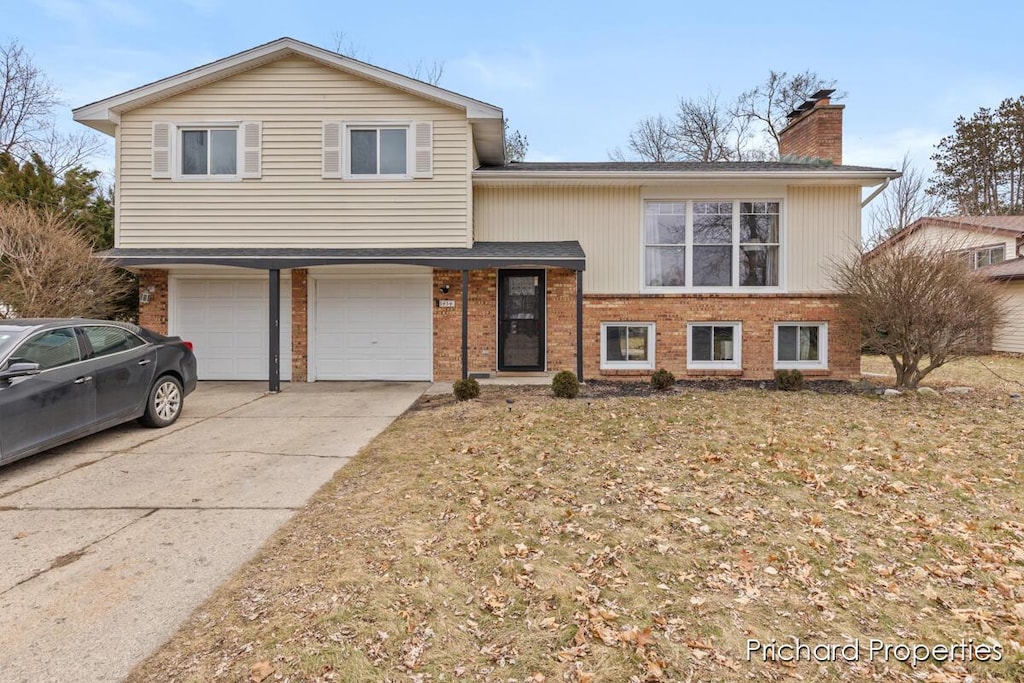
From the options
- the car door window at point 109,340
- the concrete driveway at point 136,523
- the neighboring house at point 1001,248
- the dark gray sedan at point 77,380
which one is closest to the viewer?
the concrete driveway at point 136,523

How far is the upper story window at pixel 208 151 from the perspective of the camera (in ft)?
33.8

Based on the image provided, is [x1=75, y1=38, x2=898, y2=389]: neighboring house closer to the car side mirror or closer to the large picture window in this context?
the large picture window

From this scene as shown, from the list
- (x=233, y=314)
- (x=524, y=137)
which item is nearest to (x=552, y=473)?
(x=233, y=314)

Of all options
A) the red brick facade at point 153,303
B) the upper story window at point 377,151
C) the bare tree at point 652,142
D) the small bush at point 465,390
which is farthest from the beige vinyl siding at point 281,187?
the bare tree at point 652,142

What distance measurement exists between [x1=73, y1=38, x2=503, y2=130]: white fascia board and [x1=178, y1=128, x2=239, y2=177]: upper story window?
33.8 inches

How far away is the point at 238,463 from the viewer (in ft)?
17.5

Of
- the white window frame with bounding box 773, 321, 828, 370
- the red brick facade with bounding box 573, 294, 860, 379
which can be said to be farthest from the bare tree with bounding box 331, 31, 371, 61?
the white window frame with bounding box 773, 321, 828, 370

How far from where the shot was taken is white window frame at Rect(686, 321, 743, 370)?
10.7 m

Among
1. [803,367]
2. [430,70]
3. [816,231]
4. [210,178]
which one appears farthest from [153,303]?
[430,70]

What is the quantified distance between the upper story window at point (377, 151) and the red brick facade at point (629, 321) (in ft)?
7.30

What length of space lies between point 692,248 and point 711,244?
403 millimetres

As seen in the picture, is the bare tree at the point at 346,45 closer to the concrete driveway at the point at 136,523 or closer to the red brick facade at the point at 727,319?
the red brick facade at the point at 727,319

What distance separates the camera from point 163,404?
679cm

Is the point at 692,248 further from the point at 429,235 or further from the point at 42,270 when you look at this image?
the point at 42,270
